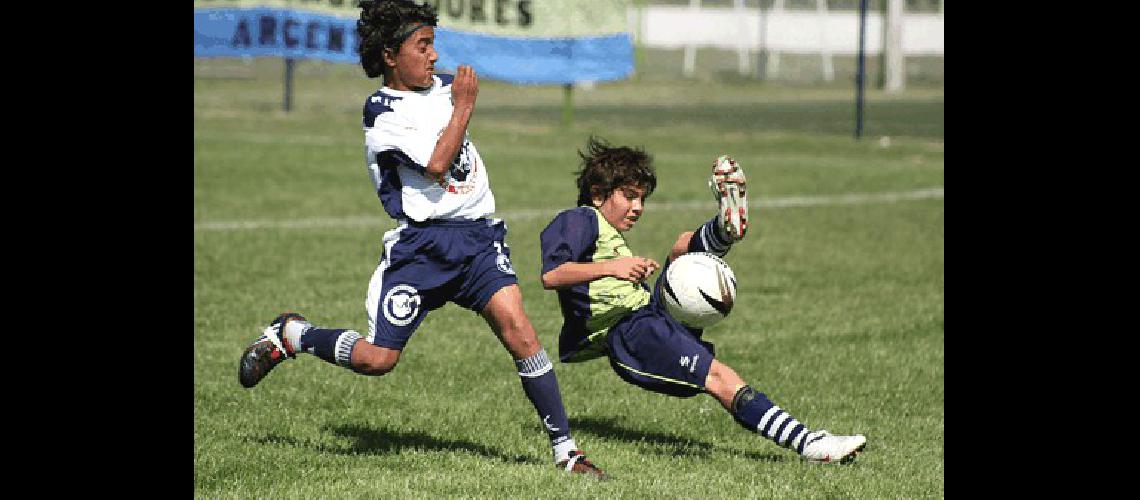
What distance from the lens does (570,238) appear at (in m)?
6.60

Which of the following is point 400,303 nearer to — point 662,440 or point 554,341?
point 662,440

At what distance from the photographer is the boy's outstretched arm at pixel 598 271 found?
625cm

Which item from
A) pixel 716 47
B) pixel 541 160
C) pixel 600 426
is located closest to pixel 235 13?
pixel 541 160

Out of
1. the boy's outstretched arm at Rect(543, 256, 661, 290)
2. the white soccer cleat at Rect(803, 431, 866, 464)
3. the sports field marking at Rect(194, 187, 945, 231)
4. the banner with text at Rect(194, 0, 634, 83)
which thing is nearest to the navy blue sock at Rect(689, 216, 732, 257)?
the boy's outstretched arm at Rect(543, 256, 661, 290)

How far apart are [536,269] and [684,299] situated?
6254 mm

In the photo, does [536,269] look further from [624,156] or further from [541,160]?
[541,160]

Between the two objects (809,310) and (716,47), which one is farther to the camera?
(716,47)

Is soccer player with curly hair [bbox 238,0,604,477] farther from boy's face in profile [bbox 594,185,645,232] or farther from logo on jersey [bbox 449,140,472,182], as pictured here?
boy's face in profile [bbox 594,185,645,232]

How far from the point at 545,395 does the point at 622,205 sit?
36.8 inches

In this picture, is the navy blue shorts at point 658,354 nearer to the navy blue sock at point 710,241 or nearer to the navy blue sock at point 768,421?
the navy blue sock at point 768,421

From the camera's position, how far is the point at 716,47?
52.7 m

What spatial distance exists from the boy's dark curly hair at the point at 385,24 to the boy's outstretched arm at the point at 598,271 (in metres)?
1.09
